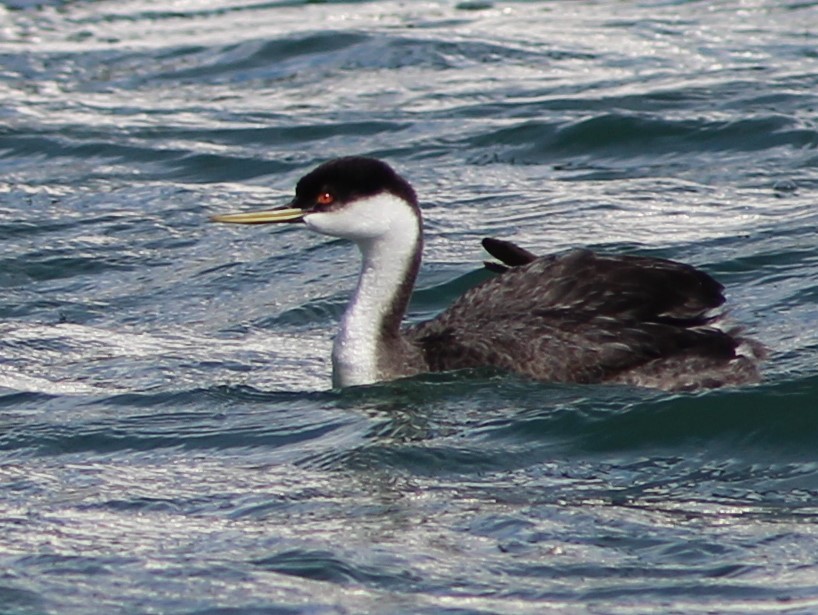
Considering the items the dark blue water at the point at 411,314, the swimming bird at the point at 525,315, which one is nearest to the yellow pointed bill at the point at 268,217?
the swimming bird at the point at 525,315

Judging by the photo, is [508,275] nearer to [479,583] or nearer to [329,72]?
[479,583]

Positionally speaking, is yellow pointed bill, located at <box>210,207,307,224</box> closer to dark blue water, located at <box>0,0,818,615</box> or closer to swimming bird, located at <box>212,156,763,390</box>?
swimming bird, located at <box>212,156,763,390</box>

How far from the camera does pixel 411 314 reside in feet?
37.7

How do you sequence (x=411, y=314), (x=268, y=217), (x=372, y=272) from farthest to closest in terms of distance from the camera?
(x=411, y=314) → (x=372, y=272) → (x=268, y=217)

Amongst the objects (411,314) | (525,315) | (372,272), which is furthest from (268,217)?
(411,314)

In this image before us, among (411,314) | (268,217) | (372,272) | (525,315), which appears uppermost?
(268,217)

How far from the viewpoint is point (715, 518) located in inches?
302

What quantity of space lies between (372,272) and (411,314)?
78.6 inches

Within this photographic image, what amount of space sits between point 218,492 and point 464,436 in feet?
4.13

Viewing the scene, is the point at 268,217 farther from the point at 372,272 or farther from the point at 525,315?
the point at 525,315

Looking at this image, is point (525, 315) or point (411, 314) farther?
point (411, 314)

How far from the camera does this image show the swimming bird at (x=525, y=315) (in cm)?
927

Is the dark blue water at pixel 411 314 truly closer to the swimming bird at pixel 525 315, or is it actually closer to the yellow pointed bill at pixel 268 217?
the swimming bird at pixel 525 315

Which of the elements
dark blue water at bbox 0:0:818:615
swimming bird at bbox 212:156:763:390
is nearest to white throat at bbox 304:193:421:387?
swimming bird at bbox 212:156:763:390
